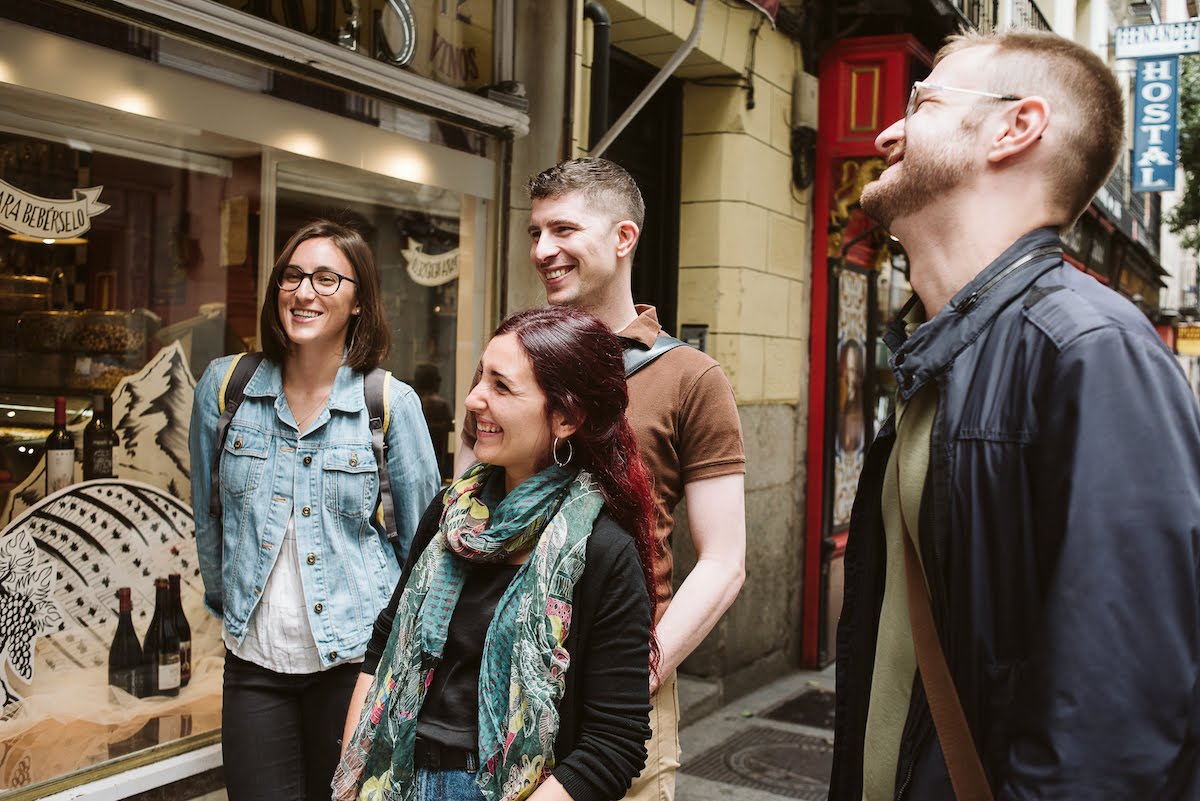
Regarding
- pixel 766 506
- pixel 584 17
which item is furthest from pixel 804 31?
pixel 766 506

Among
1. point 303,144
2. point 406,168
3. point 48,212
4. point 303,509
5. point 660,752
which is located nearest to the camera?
point 660,752

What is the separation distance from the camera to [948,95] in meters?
1.84

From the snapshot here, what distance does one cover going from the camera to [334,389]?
10.4ft

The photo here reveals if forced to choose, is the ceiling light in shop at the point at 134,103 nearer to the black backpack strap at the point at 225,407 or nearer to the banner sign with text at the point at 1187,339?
the black backpack strap at the point at 225,407

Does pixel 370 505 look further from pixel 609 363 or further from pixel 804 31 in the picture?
pixel 804 31

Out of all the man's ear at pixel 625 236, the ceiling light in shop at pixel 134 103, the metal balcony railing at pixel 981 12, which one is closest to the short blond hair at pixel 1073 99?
the man's ear at pixel 625 236

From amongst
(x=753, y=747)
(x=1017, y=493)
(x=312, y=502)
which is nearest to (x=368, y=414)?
(x=312, y=502)

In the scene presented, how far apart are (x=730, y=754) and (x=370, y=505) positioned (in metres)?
3.68

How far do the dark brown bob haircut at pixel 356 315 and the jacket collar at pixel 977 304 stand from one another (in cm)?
190

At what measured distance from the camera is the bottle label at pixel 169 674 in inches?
158

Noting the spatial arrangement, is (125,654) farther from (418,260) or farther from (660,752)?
(660,752)

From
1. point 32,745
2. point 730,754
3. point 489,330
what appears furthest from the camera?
point 730,754

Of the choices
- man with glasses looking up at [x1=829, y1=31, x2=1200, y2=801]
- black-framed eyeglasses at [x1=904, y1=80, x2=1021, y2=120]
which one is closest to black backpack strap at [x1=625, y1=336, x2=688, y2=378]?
man with glasses looking up at [x1=829, y1=31, x2=1200, y2=801]

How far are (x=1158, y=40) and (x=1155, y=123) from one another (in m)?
1.95
